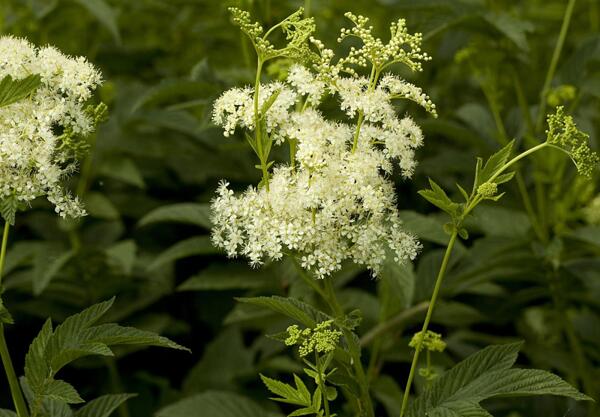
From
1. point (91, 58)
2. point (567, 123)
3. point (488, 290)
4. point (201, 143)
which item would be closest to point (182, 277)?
point (201, 143)

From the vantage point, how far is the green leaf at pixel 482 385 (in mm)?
2148

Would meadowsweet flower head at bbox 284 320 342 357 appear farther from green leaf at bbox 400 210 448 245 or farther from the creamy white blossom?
green leaf at bbox 400 210 448 245

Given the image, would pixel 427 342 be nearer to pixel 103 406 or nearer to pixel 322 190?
pixel 322 190

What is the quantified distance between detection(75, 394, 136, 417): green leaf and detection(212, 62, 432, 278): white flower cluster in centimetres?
51

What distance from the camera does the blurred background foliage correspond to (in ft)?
12.5

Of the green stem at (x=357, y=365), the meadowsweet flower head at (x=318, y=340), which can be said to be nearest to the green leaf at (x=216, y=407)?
the green stem at (x=357, y=365)

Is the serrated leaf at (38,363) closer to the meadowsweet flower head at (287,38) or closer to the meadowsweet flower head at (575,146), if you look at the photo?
the meadowsweet flower head at (287,38)

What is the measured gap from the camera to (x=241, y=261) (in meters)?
4.38

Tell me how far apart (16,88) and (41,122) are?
115 mm

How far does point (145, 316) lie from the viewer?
4.41 meters

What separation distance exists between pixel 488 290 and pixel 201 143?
5.71 feet

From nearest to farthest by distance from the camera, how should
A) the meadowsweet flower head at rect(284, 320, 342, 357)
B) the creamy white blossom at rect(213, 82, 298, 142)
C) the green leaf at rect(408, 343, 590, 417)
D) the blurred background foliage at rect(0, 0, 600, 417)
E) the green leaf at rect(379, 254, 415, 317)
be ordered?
1. the meadowsweet flower head at rect(284, 320, 342, 357)
2. the green leaf at rect(408, 343, 590, 417)
3. the creamy white blossom at rect(213, 82, 298, 142)
4. the green leaf at rect(379, 254, 415, 317)
5. the blurred background foliage at rect(0, 0, 600, 417)

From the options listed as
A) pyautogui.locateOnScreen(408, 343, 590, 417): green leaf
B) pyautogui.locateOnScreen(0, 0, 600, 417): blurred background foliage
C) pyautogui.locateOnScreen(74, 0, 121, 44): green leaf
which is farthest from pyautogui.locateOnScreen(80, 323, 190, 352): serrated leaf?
pyautogui.locateOnScreen(74, 0, 121, 44): green leaf

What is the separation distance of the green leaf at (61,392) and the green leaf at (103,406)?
228 millimetres
